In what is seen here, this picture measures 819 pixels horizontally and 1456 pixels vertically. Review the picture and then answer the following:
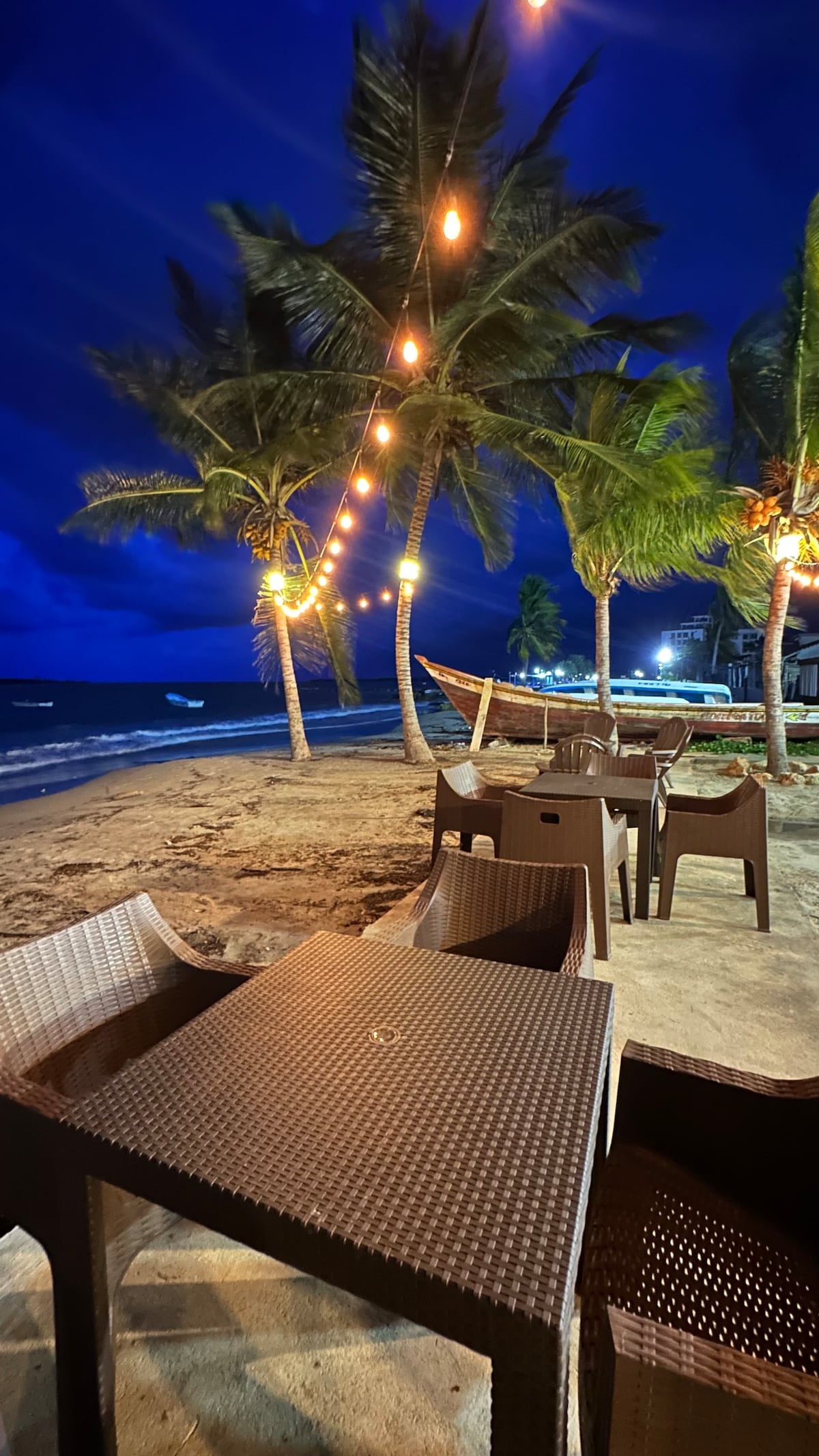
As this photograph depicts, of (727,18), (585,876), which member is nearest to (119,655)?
(727,18)

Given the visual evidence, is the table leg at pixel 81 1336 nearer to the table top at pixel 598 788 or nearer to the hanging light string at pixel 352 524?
the table top at pixel 598 788

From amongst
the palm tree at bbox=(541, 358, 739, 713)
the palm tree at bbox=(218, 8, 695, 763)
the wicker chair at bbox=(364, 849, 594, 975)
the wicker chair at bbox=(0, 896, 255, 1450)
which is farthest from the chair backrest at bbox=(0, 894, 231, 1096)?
the palm tree at bbox=(541, 358, 739, 713)

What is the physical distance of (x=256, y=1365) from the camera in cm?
120

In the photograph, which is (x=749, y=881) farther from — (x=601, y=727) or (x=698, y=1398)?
(x=601, y=727)

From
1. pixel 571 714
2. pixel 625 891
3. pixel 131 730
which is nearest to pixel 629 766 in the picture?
pixel 625 891

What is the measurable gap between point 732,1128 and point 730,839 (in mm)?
2265

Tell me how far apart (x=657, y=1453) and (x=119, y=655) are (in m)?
92.5

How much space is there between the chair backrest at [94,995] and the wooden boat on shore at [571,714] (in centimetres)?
1054

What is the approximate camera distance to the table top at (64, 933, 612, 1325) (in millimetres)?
718

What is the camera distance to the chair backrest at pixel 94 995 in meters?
1.34

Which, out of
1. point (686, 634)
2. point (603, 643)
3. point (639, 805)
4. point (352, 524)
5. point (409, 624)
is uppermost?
point (686, 634)

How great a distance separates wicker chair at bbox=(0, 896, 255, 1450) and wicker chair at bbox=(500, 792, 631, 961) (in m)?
1.62

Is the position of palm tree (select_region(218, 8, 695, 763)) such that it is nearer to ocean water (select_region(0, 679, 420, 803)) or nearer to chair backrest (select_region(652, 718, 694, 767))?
chair backrest (select_region(652, 718, 694, 767))

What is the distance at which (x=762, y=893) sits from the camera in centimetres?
308
